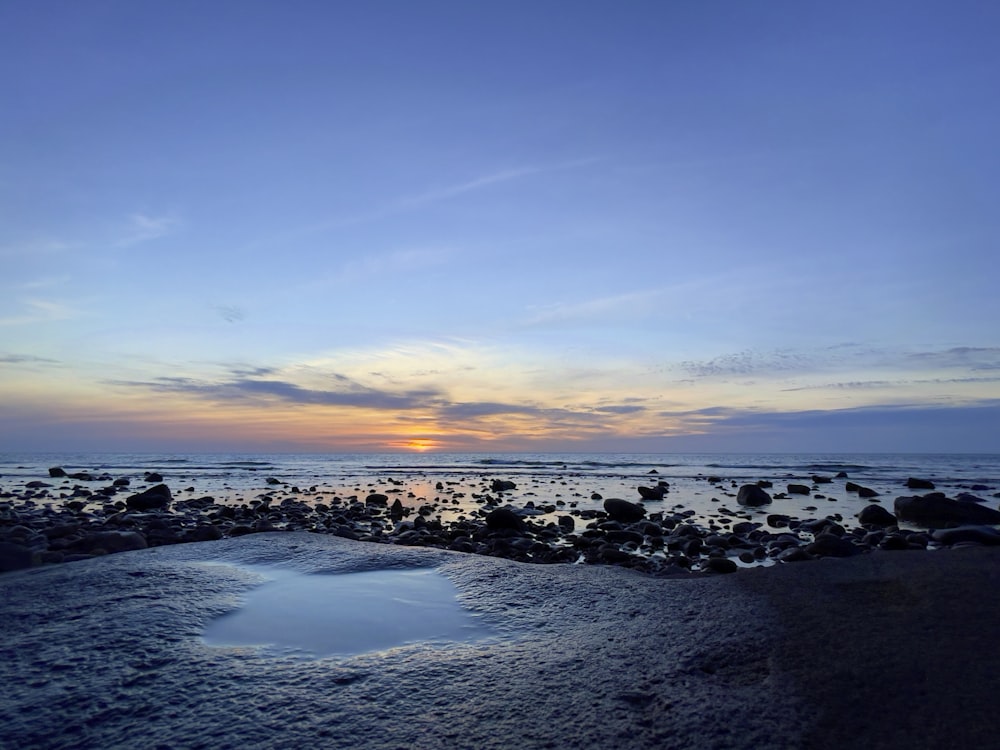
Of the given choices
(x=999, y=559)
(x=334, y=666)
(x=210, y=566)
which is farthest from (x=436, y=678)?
(x=999, y=559)

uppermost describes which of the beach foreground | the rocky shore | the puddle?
the beach foreground

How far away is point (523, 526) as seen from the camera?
51.1 ft

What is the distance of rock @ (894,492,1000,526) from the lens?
17.2 metres

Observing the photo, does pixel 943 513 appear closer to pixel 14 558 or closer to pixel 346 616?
pixel 346 616

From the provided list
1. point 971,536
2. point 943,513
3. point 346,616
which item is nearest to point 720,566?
point 346,616

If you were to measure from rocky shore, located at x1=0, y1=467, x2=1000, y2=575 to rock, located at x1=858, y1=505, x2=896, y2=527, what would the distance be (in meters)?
0.04

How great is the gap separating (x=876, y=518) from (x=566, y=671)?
683 inches

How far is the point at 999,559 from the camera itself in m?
7.08

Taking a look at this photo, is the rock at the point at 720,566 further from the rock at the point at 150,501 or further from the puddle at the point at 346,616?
the rock at the point at 150,501

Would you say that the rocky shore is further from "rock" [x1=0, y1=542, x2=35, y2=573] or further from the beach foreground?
the beach foreground

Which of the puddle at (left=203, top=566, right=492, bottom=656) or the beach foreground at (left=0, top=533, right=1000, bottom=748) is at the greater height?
the beach foreground at (left=0, top=533, right=1000, bottom=748)

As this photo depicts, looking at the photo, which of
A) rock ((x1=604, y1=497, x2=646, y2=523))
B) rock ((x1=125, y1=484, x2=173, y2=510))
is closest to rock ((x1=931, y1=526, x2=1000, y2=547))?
rock ((x1=604, y1=497, x2=646, y2=523))

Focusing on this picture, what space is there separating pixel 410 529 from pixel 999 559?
1247 cm

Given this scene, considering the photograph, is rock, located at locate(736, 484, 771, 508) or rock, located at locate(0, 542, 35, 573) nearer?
rock, located at locate(0, 542, 35, 573)
